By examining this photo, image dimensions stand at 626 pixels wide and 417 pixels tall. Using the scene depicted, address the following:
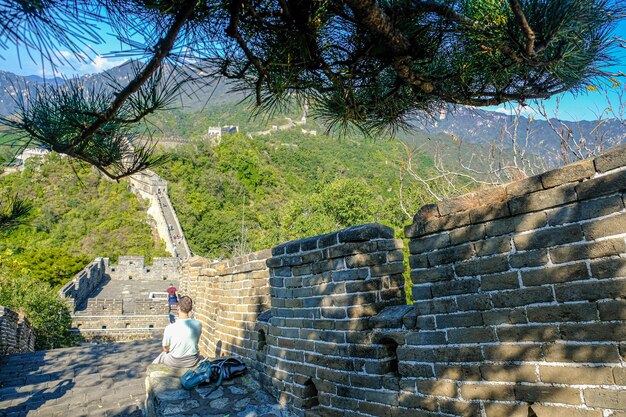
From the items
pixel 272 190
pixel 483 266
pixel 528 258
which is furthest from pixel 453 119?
pixel 272 190

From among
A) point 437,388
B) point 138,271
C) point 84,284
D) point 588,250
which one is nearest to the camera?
point 588,250

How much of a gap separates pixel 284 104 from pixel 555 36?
159 centimetres

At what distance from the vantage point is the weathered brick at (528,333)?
1796 mm

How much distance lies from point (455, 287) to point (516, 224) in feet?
1.39

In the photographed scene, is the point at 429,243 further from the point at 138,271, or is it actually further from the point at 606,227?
the point at 138,271

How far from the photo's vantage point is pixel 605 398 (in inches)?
64.3

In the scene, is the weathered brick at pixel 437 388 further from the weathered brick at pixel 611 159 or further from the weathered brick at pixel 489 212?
the weathered brick at pixel 611 159

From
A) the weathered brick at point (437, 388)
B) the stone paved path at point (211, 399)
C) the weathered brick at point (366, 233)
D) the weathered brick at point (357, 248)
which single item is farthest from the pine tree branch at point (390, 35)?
the stone paved path at point (211, 399)

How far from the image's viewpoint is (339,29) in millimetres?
2730

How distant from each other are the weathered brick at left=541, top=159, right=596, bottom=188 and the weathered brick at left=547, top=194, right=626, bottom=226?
0.04m

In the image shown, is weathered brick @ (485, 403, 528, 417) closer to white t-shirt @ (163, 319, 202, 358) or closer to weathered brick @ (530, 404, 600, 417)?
weathered brick @ (530, 404, 600, 417)

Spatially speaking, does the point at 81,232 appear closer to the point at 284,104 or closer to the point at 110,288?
the point at 110,288

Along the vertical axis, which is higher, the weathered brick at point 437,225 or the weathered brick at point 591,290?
the weathered brick at point 437,225

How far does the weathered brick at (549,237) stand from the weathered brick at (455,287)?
0.27 m
